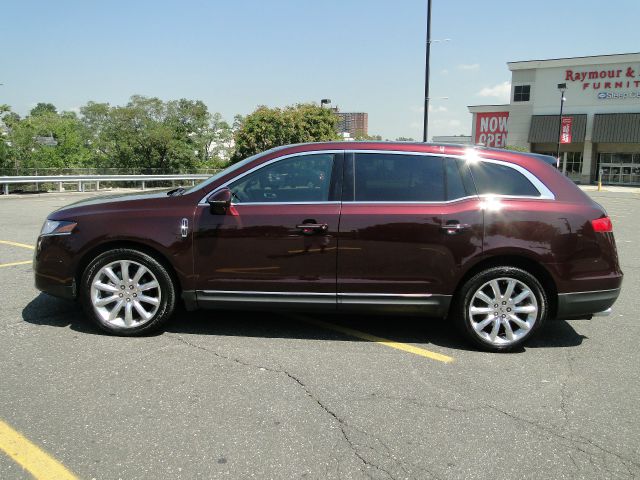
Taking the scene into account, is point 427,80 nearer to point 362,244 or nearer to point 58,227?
point 362,244

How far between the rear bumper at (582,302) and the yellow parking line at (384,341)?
108cm

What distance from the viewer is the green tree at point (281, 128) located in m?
39.2

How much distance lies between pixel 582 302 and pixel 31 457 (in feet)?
13.7

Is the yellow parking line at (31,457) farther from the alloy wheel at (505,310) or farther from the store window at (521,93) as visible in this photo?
the store window at (521,93)

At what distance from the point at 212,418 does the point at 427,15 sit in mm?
15118

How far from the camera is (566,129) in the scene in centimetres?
4784

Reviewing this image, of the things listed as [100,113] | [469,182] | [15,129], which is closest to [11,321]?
[469,182]

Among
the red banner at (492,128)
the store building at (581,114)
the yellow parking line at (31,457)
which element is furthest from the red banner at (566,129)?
the yellow parking line at (31,457)

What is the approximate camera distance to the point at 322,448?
294 centimetres

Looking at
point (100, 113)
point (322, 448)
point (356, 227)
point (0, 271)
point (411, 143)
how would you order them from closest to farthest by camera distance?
point (322, 448)
point (356, 227)
point (411, 143)
point (0, 271)
point (100, 113)

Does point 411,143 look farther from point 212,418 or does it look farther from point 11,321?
point 11,321

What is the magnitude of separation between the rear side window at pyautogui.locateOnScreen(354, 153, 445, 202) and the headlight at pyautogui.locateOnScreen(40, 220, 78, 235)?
8.32 feet

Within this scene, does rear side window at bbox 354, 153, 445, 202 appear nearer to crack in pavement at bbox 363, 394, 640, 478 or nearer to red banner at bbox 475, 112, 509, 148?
crack in pavement at bbox 363, 394, 640, 478

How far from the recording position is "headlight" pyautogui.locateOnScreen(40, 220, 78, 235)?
4633 mm
